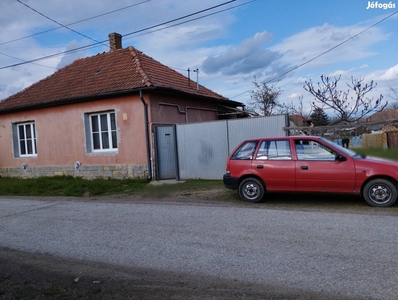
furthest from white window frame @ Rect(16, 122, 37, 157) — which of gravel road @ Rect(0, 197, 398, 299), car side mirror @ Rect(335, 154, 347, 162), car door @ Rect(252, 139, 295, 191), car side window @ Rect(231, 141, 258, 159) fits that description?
car side mirror @ Rect(335, 154, 347, 162)

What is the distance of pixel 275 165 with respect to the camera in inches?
332

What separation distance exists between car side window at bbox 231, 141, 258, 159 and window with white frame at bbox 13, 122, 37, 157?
1240 cm

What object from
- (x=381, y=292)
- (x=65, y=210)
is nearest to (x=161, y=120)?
(x=65, y=210)

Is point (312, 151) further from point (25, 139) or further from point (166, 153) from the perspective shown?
point (25, 139)

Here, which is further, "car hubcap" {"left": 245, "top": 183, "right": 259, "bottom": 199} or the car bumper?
the car bumper

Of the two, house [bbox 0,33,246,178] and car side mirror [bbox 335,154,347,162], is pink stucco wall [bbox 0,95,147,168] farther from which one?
car side mirror [bbox 335,154,347,162]

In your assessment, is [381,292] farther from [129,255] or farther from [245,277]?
[129,255]

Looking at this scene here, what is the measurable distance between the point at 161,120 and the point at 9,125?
890 centimetres

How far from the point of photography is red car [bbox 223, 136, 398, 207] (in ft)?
25.0

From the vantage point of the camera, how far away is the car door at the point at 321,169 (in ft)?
25.7

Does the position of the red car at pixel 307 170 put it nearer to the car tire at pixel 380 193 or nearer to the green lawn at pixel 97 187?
the car tire at pixel 380 193

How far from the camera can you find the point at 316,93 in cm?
1925

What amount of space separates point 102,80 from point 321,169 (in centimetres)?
1092

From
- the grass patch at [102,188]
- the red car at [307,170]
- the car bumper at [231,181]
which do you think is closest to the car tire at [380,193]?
the red car at [307,170]
